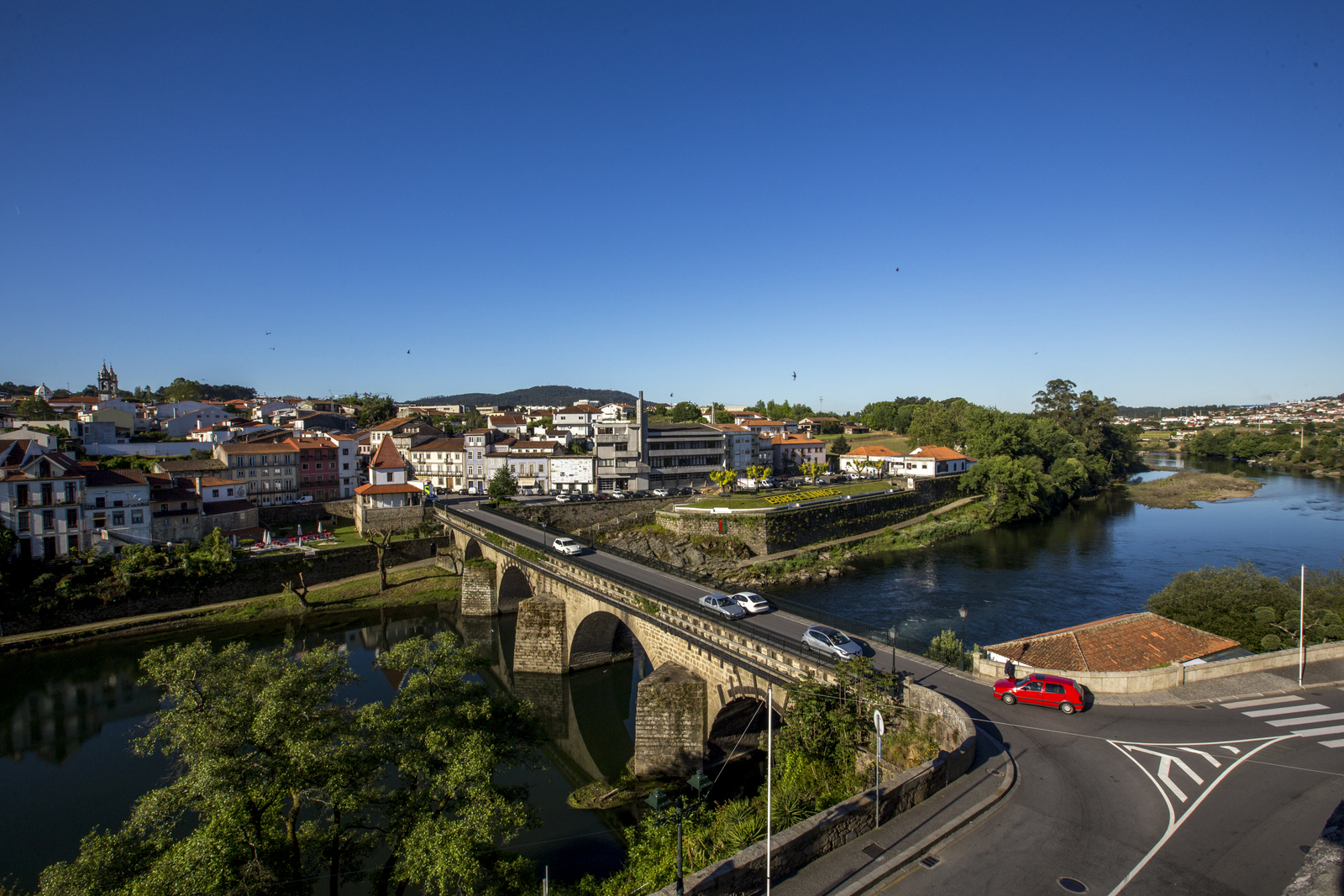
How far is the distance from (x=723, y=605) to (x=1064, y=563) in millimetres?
36394

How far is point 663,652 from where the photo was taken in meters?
21.1

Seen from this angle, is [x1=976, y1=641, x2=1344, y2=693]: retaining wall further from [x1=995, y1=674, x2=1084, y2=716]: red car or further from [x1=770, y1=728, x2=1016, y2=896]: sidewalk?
[x1=770, y1=728, x2=1016, y2=896]: sidewalk

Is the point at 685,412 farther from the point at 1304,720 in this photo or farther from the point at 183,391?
the point at 1304,720

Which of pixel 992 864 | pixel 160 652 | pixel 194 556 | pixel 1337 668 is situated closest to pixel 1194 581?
pixel 1337 668

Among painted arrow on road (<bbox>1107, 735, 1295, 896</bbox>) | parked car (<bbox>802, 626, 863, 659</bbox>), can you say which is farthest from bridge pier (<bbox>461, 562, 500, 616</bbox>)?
painted arrow on road (<bbox>1107, 735, 1295, 896</bbox>)

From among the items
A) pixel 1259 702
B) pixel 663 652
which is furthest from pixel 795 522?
pixel 1259 702

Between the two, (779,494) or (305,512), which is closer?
(305,512)

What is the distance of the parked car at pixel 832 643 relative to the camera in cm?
1700

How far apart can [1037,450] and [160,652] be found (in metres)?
86.3

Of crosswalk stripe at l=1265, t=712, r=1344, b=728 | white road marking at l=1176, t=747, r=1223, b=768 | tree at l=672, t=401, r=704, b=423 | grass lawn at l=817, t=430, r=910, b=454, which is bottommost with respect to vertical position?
crosswalk stripe at l=1265, t=712, r=1344, b=728

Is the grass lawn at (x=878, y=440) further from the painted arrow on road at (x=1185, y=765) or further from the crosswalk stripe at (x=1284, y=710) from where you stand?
the painted arrow on road at (x=1185, y=765)

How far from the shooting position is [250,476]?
57.2 metres

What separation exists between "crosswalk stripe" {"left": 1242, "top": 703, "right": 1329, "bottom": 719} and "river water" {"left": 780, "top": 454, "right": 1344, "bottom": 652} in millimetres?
8775

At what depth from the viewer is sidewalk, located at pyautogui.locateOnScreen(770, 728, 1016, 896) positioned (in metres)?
8.48
